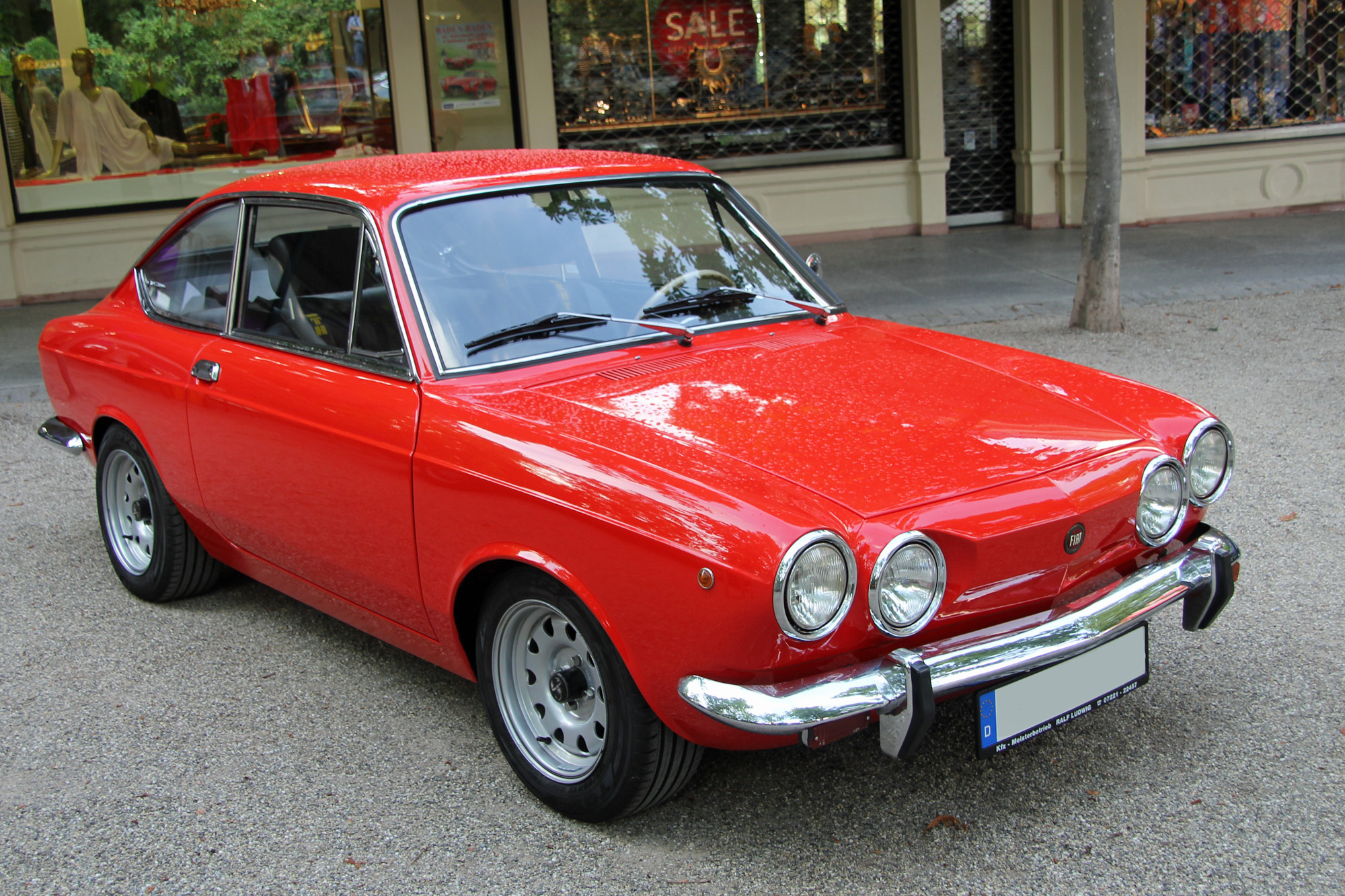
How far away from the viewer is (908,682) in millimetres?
2479

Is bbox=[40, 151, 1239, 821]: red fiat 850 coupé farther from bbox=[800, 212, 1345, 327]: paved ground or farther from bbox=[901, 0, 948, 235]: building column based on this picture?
bbox=[901, 0, 948, 235]: building column

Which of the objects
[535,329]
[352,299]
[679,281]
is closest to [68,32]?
[352,299]

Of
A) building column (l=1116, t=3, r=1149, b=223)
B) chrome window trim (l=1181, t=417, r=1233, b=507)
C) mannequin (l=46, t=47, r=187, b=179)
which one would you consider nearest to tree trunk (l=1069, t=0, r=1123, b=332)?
building column (l=1116, t=3, r=1149, b=223)

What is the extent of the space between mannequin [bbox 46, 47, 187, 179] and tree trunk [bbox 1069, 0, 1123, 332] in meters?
8.13

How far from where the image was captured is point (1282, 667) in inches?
141

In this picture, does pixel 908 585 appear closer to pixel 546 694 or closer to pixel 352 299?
pixel 546 694

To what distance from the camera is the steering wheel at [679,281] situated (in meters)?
3.60

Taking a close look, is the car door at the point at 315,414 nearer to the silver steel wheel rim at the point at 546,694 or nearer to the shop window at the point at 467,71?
the silver steel wheel rim at the point at 546,694

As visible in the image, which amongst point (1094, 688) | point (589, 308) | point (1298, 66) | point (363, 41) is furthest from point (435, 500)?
point (1298, 66)

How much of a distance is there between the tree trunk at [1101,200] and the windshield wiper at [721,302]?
4783mm

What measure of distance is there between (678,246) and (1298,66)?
11.8m

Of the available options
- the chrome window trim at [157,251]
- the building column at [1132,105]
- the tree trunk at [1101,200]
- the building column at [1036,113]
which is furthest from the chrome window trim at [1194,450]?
the building column at [1036,113]

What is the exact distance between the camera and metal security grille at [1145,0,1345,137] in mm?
12773

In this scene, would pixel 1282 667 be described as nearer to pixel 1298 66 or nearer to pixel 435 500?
pixel 435 500
